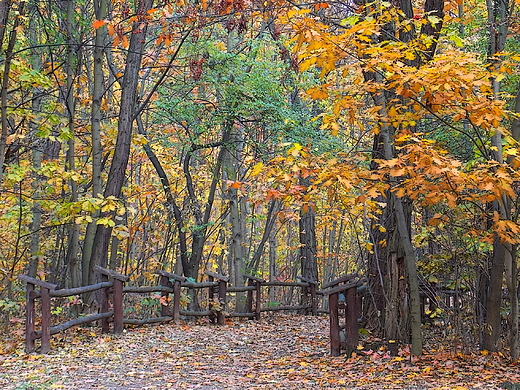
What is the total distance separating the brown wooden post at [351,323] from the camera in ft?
24.2

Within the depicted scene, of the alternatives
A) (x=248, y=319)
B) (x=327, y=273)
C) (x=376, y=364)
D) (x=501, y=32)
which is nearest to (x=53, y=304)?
(x=248, y=319)

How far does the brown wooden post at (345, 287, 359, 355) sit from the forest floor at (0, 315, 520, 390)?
A: 0.43ft

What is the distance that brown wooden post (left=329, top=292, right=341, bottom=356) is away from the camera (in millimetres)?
7617

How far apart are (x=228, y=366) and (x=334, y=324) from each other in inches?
63.9

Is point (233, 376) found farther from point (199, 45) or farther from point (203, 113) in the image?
point (199, 45)

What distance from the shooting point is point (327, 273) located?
22.8 metres

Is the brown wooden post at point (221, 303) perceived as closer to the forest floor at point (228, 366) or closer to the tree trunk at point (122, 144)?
the forest floor at point (228, 366)

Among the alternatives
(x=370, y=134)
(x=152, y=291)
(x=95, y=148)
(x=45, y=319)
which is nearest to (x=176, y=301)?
(x=152, y=291)

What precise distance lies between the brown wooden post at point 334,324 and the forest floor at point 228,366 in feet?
0.51

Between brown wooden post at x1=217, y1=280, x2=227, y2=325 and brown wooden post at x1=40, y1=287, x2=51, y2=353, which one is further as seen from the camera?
brown wooden post at x1=217, y1=280, x2=227, y2=325

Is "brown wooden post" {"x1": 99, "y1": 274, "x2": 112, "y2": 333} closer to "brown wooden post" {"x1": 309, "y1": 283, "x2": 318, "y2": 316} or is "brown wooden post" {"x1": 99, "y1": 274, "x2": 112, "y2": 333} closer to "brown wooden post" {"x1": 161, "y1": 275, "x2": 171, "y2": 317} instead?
"brown wooden post" {"x1": 161, "y1": 275, "x2": 171, "y2": 317}

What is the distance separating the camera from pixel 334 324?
765cm

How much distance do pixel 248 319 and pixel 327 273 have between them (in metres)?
10.3

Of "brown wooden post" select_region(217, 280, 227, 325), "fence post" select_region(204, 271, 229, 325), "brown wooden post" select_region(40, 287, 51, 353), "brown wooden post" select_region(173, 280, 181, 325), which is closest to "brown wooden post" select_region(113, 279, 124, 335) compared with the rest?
"brown wooden post" select_region(173, 280, 181, 325)
